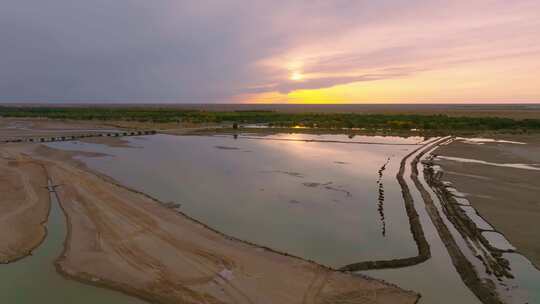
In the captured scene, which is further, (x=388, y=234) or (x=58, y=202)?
(x=58, y=202)

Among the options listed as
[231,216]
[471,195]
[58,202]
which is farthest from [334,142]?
[58,202]

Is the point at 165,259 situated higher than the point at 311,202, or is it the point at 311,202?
the point at 311,202

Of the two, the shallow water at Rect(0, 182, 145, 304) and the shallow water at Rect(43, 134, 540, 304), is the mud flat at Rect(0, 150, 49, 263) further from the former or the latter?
the shallow water at Rect(43, 134, 540, 304)

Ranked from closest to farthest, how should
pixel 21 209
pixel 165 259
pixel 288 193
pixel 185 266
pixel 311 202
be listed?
1. pixel 185 266
2. pixel 165 259
3. pixel 21 209
4. pixel 311 202
5. pixel 288 193

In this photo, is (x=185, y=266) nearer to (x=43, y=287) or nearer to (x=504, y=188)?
(x=43, y=287)

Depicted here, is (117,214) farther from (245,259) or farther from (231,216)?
(245,259)

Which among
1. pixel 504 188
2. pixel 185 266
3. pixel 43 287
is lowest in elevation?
pixel 43 287

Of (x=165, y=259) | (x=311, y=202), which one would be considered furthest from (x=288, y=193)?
(x=165, y=259)

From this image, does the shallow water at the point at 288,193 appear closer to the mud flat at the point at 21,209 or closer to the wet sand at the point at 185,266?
the wet sand at the point at 185,266
